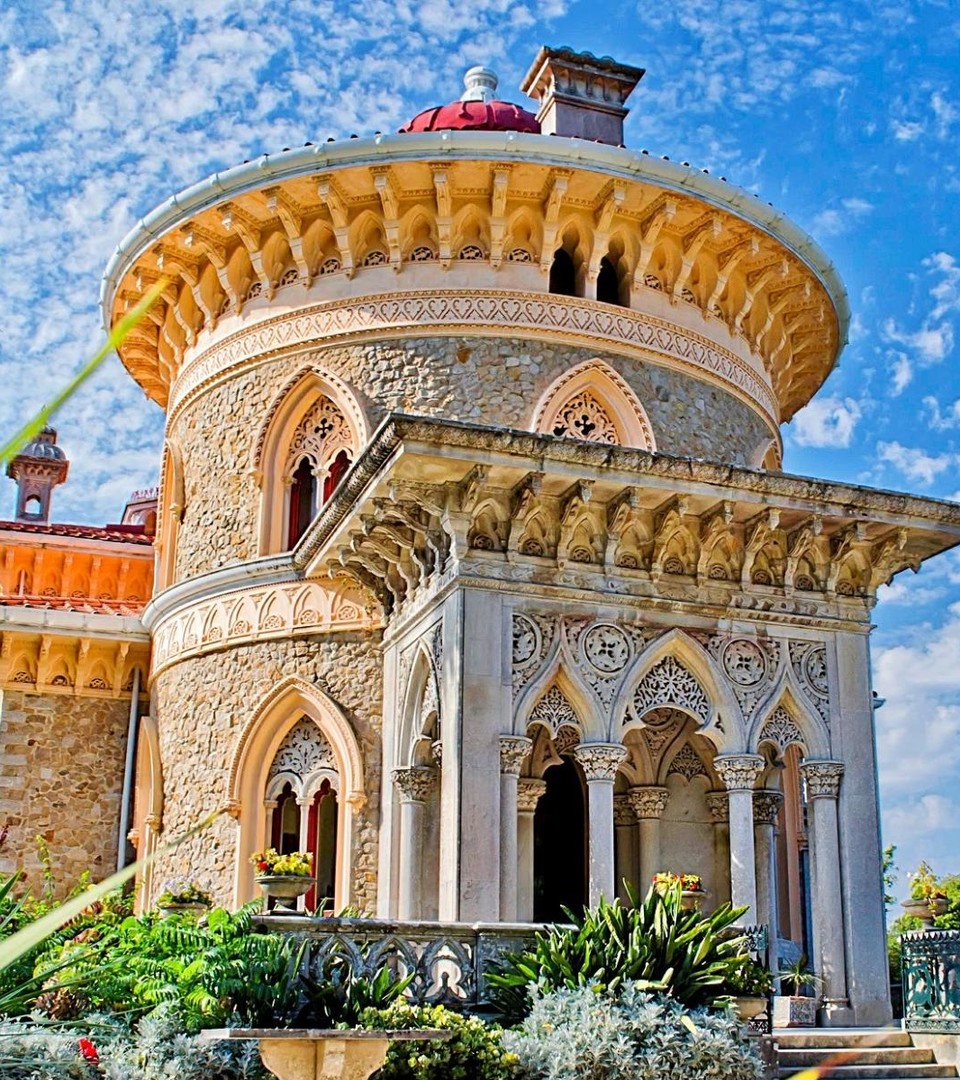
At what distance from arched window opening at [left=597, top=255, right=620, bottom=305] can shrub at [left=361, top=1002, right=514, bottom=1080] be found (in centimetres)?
899

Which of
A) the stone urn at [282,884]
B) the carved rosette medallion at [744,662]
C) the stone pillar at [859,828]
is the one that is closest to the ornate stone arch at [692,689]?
the carved rosette medallion at [744,662]

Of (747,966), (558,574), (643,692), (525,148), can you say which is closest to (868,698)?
(643,692)

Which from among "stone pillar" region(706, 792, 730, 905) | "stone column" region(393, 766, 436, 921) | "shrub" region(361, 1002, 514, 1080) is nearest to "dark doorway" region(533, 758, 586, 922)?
"stone pillar" region(706, 792, 730, 905)

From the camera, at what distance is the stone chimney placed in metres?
16.5

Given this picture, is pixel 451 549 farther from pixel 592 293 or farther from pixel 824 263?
pixel 824 263

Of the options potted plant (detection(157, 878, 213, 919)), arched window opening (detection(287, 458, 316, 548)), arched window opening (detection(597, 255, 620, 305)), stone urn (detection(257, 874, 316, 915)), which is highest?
arched window opening (detection(597, 255, 620, 305))

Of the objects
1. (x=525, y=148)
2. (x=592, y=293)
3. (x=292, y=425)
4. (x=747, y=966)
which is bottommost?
(x=747, y=966)

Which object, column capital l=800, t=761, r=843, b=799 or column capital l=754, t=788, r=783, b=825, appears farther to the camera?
column capital l=754, t=788, r=783, b=825

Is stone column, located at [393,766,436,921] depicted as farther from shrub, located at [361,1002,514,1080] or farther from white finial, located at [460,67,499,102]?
white finial, located at [460,67,499,102]

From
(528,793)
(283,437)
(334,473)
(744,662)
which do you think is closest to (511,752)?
(528,793)

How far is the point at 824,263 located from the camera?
1591cm

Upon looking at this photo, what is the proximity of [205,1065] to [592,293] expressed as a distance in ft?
30.4

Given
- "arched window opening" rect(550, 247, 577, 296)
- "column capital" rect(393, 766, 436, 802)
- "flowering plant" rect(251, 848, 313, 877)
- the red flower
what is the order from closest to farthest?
1. the red flower
2. "flowering plant" rect(251, 848, 313, 877)
3. "column capital" rect(393, 766, 436, 802)
4. "arched window opening" rect(550, 247, 577, 296)

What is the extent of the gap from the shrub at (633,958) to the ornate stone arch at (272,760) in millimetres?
4315
